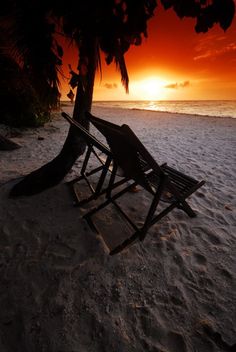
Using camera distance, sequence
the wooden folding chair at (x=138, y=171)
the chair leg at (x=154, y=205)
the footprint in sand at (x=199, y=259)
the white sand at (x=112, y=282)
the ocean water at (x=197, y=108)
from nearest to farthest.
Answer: the white sand at (x=112, y=282)
the wooden folding chair at (x=138, y=171)
the chair leg at (x=154, y=205)
the footprint in sand at (x=199, y=259)
the ocean water at (x=197, y=108)

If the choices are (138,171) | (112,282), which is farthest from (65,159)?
(112,282)

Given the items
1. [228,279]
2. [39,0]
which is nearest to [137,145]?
[39,0]

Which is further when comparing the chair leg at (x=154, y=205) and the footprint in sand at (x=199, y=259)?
the footprint in sand at (x=199, y=259)

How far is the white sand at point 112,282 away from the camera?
1470 mm

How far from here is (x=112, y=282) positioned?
1865 mm

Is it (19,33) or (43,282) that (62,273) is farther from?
(19,33)

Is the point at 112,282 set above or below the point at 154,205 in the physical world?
below

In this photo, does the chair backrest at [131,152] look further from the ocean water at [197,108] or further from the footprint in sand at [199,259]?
the ocean water at [197,108]

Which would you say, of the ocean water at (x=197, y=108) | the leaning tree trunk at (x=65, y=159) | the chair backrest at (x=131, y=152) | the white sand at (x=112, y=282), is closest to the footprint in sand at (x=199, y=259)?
the white sand at (x=112, y=282)

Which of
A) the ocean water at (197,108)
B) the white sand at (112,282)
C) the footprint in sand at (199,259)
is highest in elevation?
the footprint in sand at (199,259)

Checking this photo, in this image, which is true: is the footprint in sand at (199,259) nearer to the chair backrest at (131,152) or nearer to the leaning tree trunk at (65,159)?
the chair backrest at (131,152)

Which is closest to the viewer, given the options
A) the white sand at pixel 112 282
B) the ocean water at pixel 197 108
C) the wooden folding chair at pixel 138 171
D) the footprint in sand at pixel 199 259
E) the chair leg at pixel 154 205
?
the white sand at pixel 112 282

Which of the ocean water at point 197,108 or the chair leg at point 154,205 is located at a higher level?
the chair leg at point 154,205

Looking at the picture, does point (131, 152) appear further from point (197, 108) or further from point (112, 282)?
point (197, 108)
